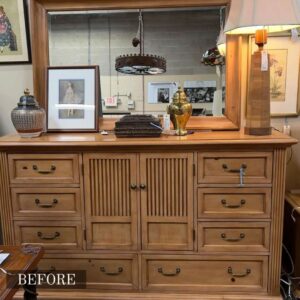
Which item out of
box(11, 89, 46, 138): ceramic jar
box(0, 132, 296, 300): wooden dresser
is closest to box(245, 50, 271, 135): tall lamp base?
box(0, 132, 296, 300): wooden dresser

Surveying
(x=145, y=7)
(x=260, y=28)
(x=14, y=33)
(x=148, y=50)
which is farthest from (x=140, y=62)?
(x=14, y=33)

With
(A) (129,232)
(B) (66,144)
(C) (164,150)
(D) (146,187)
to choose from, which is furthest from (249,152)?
(B) (66,144)

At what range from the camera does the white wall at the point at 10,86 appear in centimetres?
215

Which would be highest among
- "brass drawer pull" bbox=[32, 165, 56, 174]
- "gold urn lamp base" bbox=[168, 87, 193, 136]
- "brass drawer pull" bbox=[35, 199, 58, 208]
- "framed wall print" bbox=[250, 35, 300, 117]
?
"framed wall print" bbox=[250, 35, 300, 117]

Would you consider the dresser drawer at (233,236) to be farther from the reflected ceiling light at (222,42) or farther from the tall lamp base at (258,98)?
the reflected ceiling light at (222,42)

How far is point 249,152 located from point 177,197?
0.42m

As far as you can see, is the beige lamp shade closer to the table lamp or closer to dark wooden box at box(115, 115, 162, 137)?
the table lamp

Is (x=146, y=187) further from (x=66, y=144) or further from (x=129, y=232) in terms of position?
(x=66, y=144)

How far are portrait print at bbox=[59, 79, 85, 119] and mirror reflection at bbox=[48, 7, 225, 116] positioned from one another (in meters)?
0.12

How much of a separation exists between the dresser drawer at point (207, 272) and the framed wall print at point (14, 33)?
1.47 m

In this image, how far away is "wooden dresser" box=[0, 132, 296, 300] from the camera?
164 centimetres

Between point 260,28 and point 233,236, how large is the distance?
1.11 m

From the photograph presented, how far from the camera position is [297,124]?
2.05 m

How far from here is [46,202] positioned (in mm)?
1741
